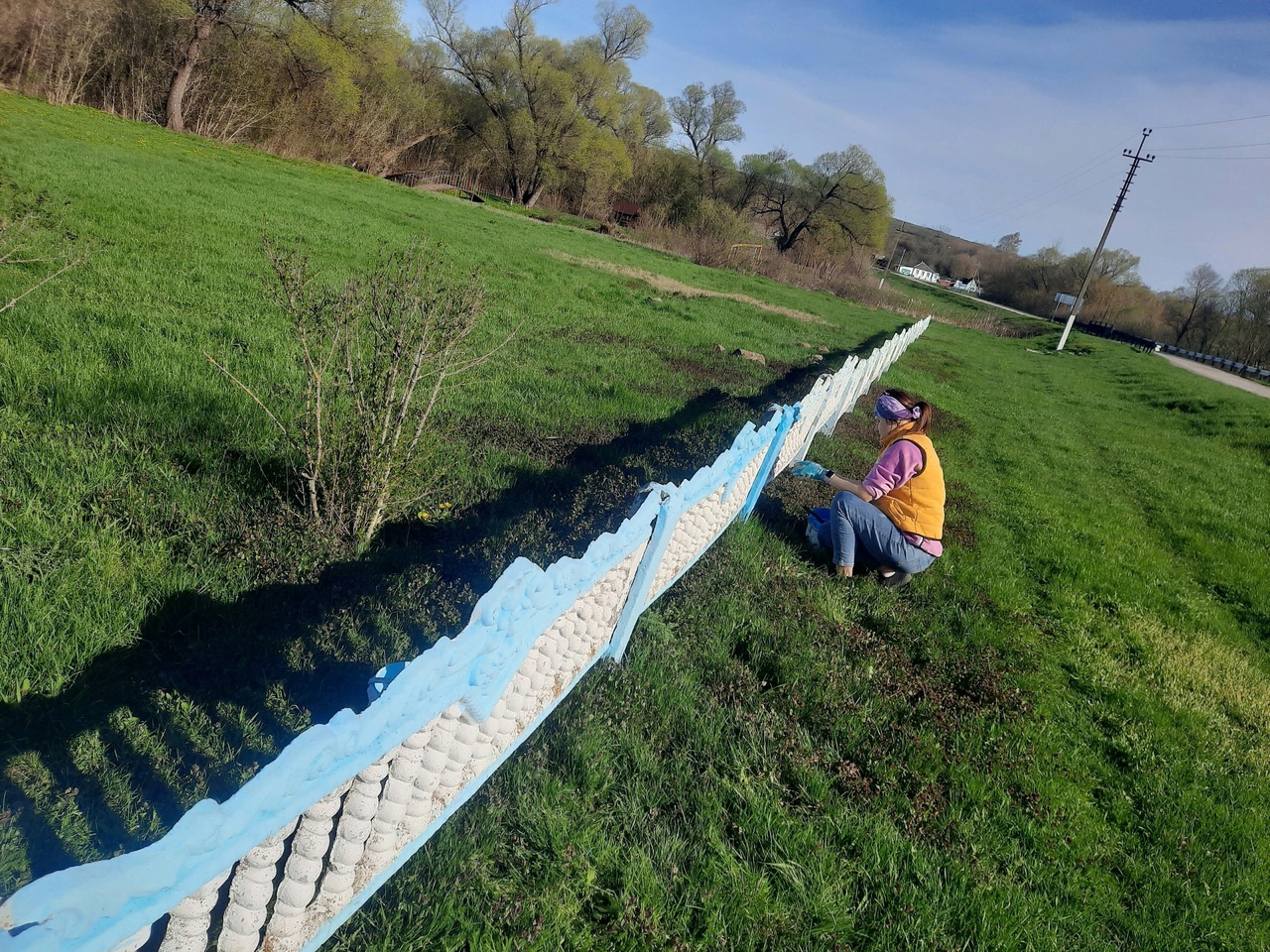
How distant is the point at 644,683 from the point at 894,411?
2.74 metres

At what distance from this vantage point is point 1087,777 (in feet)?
10.8

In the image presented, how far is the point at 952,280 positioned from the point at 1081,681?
114540mm

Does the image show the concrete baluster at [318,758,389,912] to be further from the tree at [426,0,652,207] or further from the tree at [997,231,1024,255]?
the tree at [997,231,1024,255]

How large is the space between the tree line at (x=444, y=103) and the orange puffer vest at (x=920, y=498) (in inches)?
1201

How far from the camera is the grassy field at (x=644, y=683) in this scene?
2.16 metres

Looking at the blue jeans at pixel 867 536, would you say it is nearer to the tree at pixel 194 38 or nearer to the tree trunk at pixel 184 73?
the tree at pixel 194 38

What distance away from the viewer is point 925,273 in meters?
104

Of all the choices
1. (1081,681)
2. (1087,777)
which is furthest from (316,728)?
(1081,681)

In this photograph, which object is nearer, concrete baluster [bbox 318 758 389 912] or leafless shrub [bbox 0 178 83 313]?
concrete baluster [bbox 318 758 389 912]

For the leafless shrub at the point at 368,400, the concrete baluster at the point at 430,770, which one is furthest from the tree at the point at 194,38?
the concrete baluster at the point at 430,770

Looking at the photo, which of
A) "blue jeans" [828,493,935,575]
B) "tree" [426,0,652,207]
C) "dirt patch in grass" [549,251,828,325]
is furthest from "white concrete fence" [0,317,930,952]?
"tree" [426,0,652,207]

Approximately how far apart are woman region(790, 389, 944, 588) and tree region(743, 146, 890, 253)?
5379 cm

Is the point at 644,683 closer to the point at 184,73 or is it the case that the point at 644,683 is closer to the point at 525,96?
the point at 184,73

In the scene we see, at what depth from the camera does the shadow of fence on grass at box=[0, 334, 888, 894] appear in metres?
Answer: 1.94
